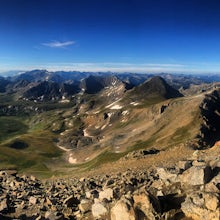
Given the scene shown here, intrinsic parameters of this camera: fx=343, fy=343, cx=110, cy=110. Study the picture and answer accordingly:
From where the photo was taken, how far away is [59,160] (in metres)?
194

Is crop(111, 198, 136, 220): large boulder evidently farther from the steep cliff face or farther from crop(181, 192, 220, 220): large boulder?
the steep cliff face

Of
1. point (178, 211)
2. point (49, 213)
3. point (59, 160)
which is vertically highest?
point (178, 211)

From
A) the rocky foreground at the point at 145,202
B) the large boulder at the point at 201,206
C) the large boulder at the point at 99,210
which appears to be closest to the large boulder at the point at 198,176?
the rocky foreground at the point at 145,202

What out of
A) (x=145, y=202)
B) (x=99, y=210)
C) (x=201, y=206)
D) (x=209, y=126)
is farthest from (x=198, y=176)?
(x=209, y=126)

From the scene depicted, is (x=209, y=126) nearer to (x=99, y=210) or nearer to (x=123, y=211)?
(x=99, y=210)

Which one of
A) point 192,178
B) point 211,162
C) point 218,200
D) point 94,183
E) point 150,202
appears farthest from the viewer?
point 94,183

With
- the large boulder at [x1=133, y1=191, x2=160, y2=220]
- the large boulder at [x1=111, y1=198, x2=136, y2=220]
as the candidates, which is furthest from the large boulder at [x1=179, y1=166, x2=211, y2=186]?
the large boulder at [x1=111, y1=198, x2=136, y2=220]

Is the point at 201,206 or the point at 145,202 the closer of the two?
the point at 201,206

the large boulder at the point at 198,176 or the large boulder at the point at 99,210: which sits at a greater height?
the large boulder at the point at 198,176

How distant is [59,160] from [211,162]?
546 feet

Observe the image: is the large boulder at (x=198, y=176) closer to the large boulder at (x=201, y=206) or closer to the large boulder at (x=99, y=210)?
the large boulder at (x=201, y=206)

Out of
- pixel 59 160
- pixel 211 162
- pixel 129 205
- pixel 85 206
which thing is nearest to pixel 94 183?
pixel 85 206

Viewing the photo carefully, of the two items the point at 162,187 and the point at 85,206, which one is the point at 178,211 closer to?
the point at 162,187

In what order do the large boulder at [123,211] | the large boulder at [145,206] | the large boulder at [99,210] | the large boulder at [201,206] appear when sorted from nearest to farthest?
the large boulder at [201,206] → the large boulder at [123,211] → the large boulder at [145,206] → the large boulder at [99,210]
